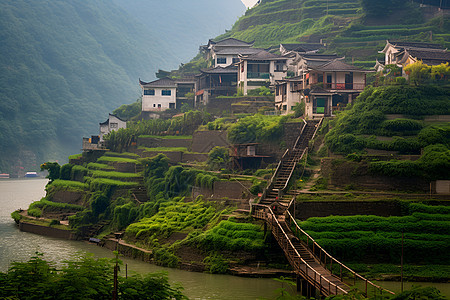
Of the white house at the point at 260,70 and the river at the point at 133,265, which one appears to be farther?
the white house at the point at 260,70

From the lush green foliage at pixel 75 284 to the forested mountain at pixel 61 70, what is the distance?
91.2m

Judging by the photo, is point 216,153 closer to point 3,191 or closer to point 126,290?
point 126,290

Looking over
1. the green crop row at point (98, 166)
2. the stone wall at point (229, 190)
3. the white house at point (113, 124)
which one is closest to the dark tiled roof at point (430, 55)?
the stone wall at point (229, 190)

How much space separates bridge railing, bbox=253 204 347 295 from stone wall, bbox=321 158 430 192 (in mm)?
5613

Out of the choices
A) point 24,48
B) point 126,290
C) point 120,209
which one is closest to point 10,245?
point 120,209

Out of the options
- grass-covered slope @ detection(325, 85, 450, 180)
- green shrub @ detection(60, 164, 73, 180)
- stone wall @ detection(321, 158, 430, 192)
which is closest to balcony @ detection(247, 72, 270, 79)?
grass-covered slope @ detection(325, 85, 450, 180)

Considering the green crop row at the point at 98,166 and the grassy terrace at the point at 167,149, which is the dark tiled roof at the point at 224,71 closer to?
the grassy terrace at the point at 167,149

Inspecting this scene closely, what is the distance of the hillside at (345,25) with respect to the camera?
6675cm

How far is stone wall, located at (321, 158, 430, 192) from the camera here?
33562mm

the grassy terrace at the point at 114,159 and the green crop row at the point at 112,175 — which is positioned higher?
the grassy terrace at the point at 114,159

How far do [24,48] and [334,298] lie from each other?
124 meters

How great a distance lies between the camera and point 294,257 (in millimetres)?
26719

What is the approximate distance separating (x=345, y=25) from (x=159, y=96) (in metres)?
25.3

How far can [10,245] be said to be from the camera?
3872 centimetres
